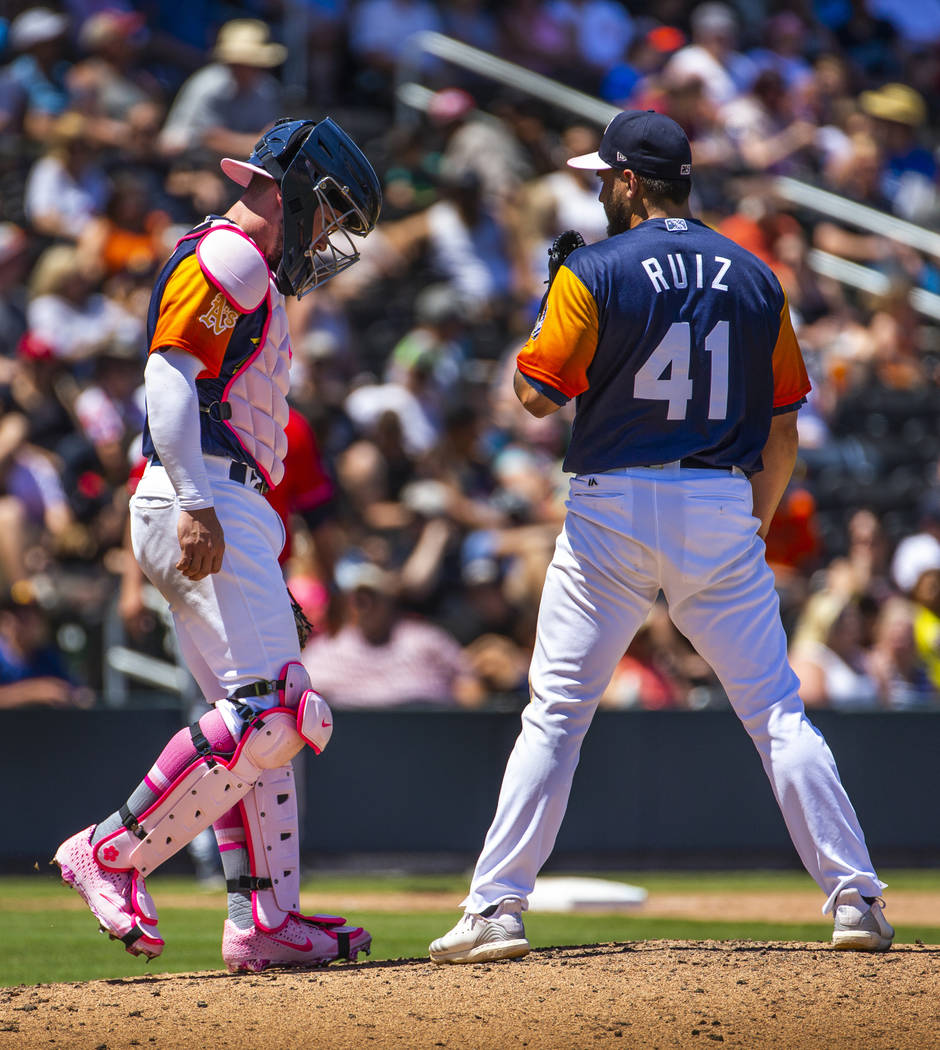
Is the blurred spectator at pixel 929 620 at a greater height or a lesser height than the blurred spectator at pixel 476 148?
lesser

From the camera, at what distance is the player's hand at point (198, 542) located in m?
4.71

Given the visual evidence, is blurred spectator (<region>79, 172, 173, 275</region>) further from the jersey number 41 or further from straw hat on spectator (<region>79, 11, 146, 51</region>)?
the jersey number 41

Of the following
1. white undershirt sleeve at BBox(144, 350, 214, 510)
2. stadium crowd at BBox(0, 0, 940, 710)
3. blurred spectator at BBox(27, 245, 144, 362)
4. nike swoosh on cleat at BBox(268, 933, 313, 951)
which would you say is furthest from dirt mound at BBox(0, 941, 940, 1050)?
blurred spectator at BBox(27, 245, 144, 362)

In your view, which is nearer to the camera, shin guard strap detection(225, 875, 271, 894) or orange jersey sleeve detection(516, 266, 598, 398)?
orange jersey sleeve detection(516, 266, 598, 398)

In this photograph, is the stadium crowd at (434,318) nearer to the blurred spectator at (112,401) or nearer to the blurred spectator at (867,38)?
the blurred spectator at (112,401)

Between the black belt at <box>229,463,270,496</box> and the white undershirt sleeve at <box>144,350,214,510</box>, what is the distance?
0.21 metres

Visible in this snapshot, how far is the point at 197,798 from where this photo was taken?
4793mm

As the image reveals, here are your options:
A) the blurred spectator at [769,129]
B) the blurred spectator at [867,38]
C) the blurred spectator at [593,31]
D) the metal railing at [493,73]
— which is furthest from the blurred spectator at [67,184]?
the blurred spectator at [867,38]

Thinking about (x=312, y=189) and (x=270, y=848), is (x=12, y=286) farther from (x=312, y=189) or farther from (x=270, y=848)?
(x=270, y=848)

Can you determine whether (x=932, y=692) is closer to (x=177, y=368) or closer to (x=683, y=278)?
(x=683, y=278)

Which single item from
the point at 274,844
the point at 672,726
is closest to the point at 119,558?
the point at 672,726

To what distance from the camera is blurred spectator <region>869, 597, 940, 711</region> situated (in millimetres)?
11125

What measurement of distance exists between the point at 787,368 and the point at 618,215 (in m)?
0.70

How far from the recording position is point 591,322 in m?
4.88
